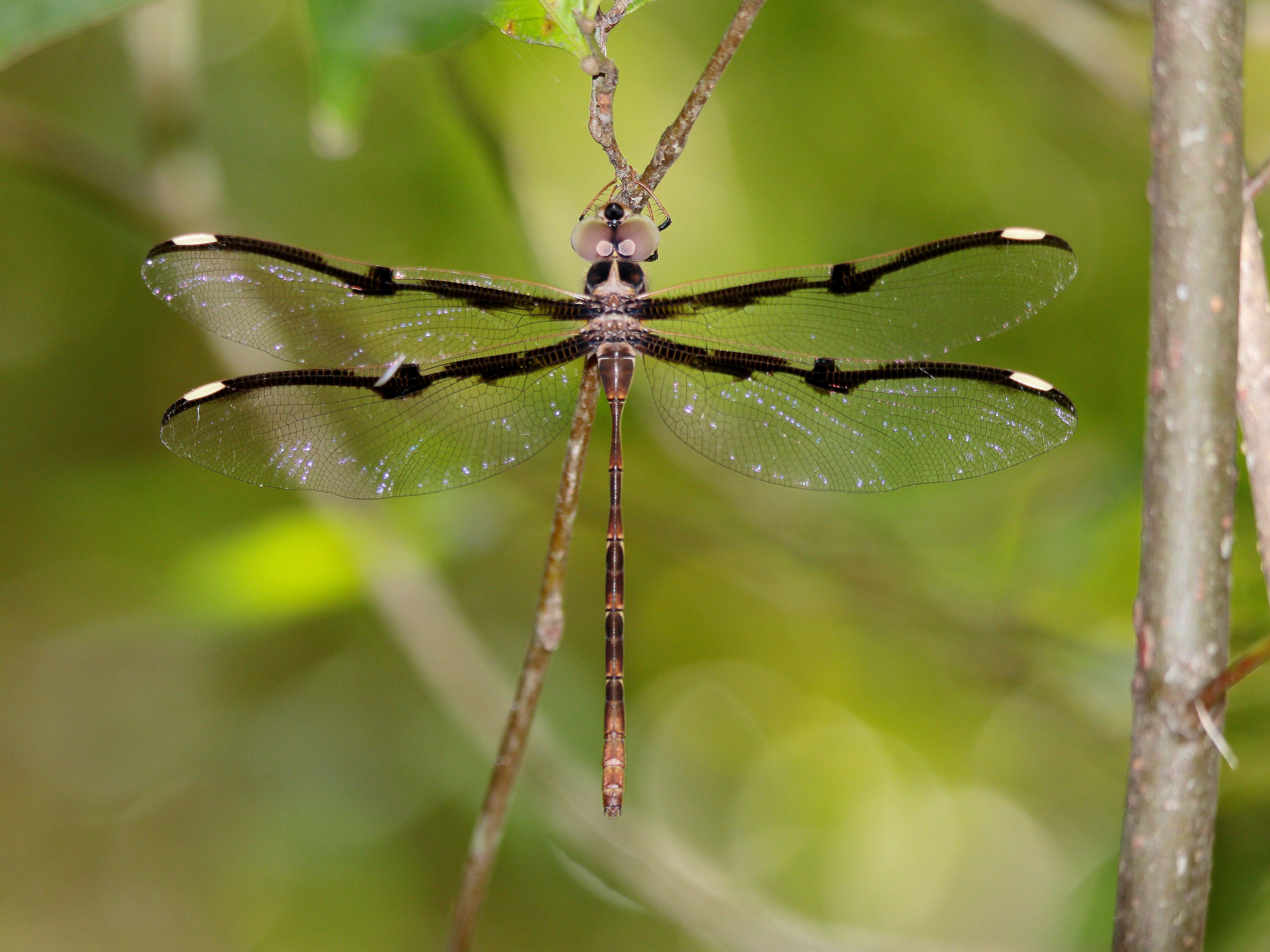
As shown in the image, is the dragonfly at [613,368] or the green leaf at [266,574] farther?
the green leaf at [266,574]

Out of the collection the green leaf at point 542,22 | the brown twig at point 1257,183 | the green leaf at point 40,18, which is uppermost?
the green leaf at point 542,22

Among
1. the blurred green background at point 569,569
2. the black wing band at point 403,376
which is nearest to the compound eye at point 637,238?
the black wing band at point 403,376

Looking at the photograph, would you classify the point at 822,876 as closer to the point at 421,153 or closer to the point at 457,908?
the point at 457,908

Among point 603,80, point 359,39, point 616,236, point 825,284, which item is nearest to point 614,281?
point 616,236

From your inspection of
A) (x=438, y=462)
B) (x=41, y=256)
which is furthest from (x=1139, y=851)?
(x=41, y=256)

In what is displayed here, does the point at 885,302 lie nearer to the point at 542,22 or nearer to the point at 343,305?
the point at 542,22

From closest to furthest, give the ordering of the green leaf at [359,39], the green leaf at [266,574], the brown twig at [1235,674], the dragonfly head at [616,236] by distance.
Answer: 1. the brown twig at [1235,674]
2. the green leaf at [359,39]
3. the dragonfly head at [616,236]
4. the green leaf at [266,574]

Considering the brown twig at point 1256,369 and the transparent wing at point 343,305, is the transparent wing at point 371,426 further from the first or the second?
the brown twig at point 1256,369
